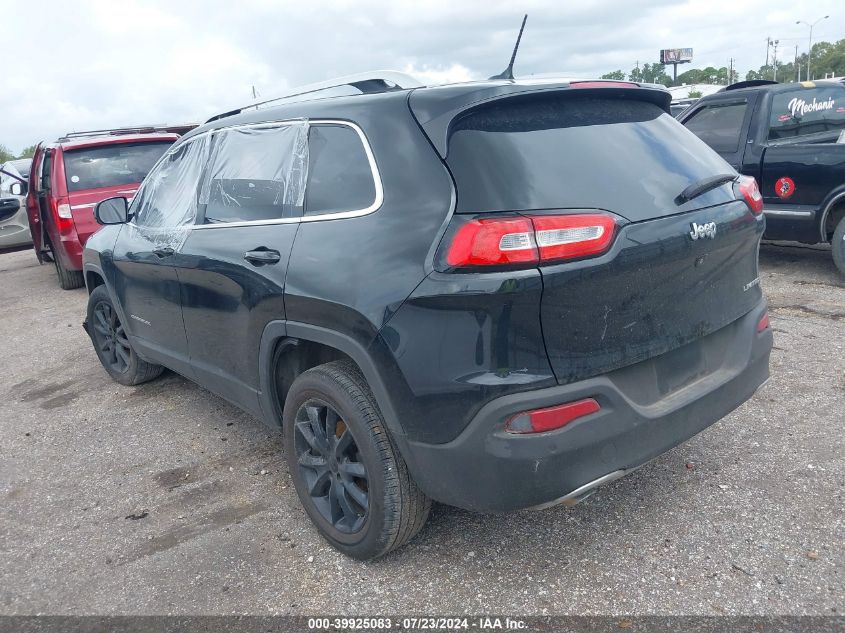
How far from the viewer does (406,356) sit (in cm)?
246

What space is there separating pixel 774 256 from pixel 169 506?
21.9ft

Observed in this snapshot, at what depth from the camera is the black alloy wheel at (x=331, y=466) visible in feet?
9.46

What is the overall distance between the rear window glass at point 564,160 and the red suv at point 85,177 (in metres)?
6.66

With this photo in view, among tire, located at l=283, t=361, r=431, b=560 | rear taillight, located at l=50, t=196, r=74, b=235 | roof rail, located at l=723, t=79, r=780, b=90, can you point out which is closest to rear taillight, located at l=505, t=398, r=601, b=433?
tire, located at l=283, t=361, r=431, b=560

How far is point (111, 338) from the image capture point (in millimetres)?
5383

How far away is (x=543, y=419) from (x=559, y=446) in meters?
0.11

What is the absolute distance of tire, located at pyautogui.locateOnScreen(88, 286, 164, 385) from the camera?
5.17 m

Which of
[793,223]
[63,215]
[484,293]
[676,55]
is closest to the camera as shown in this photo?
[484,293]

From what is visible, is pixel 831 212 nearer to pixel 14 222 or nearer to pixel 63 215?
pixel 63 215

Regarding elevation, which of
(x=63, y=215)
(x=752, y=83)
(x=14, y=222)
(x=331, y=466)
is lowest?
(x=331, y=466)

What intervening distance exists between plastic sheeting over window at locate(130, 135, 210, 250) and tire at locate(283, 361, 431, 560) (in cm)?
137

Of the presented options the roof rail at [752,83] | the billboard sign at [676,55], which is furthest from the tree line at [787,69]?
the roof rail at [752,83]

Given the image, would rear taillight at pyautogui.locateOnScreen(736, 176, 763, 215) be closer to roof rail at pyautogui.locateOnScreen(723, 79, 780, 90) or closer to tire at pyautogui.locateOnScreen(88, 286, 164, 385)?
tire at pyautogui.locateOnScreen(88, 286, 164, 385)

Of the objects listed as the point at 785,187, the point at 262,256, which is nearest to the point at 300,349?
the point at 262,256
